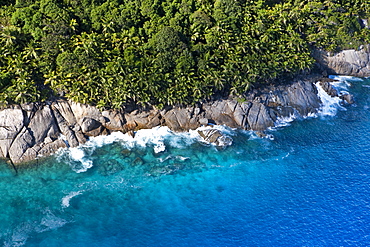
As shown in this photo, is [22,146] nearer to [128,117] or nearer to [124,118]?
[124,118]

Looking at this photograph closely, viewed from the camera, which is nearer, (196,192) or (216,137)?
(196,192)

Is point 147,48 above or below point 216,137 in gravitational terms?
above

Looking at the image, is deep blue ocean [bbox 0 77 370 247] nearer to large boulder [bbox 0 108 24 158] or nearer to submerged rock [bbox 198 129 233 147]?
submerged rock [bbox 198 129 233 147]

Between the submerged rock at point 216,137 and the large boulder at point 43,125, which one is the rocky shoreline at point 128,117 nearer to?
the large boulder at point 43,125

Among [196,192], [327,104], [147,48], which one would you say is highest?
[147,48]

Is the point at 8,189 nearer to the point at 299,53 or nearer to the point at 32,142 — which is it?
the point at 32,142

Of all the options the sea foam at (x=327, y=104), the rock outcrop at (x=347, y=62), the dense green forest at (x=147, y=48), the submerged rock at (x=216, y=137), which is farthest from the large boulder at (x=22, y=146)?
the rock outcrop at (x=347, y=62)

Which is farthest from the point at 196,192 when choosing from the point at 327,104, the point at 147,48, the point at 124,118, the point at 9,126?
the point at 327,104
